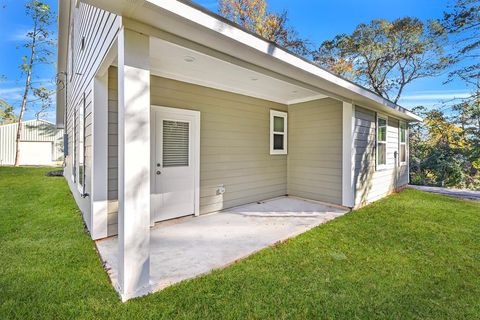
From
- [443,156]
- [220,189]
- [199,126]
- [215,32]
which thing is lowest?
[220,189]

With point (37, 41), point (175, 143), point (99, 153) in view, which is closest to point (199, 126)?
point (175, 143)

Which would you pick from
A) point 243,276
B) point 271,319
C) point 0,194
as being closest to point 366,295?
point 271,319

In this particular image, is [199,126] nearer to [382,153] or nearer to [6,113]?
[382,153]

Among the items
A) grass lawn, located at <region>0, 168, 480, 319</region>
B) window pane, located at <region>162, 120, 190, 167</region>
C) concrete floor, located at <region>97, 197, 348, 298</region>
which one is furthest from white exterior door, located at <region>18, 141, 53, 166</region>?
concrete floor, located at <region>97, 197, 348, 298</region>

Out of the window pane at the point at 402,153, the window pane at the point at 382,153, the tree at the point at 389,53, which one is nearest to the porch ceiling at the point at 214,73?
the window pane at the point at 382,153

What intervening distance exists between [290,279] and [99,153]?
113 inches

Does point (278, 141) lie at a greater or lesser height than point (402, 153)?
greater

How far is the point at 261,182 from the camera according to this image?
18.1 ft

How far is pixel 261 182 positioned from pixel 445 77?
34.1ft

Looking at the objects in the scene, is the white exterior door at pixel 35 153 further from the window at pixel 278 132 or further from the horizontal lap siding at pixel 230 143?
the window at pixel 278 132

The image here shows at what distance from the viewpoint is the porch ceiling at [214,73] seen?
2883 millimetres

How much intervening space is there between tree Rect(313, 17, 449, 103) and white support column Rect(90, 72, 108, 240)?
40.4ft

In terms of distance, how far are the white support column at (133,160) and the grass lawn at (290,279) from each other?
288 millimetres

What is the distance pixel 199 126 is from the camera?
4.30m
